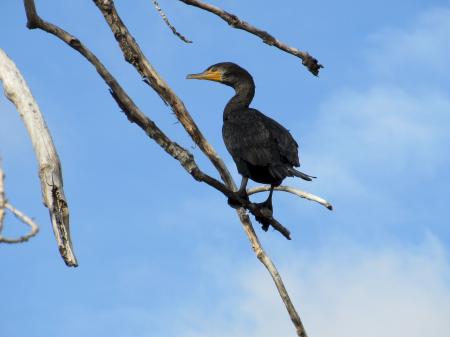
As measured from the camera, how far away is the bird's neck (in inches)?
305

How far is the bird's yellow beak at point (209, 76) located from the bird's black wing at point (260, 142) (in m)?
0.89

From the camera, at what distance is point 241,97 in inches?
307

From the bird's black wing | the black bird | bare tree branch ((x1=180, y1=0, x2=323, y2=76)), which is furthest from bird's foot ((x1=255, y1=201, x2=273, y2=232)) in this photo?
bare tree branch ((x1=180, y1=0, x2=323, y2=76))

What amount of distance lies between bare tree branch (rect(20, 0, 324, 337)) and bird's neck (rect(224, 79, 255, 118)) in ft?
3.51

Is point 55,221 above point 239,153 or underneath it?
underneath

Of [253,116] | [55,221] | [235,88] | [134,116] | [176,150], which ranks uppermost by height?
[235,88]

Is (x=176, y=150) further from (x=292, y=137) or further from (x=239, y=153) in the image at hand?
(x=292, y=137)

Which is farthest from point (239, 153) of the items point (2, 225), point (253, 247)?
point (2, 225)

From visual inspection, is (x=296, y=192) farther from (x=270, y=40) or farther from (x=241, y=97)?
(x=241, y=97)

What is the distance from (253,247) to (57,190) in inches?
88.0

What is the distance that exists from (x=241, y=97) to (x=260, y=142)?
3.36 ft

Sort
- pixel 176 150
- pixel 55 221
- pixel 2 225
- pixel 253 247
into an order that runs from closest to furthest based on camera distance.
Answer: pixel 2 225 → pixel 55 221 → pixel 176 150 → pixel 253 247

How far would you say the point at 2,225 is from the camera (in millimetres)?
3404

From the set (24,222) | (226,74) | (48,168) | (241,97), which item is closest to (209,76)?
(226,74)
